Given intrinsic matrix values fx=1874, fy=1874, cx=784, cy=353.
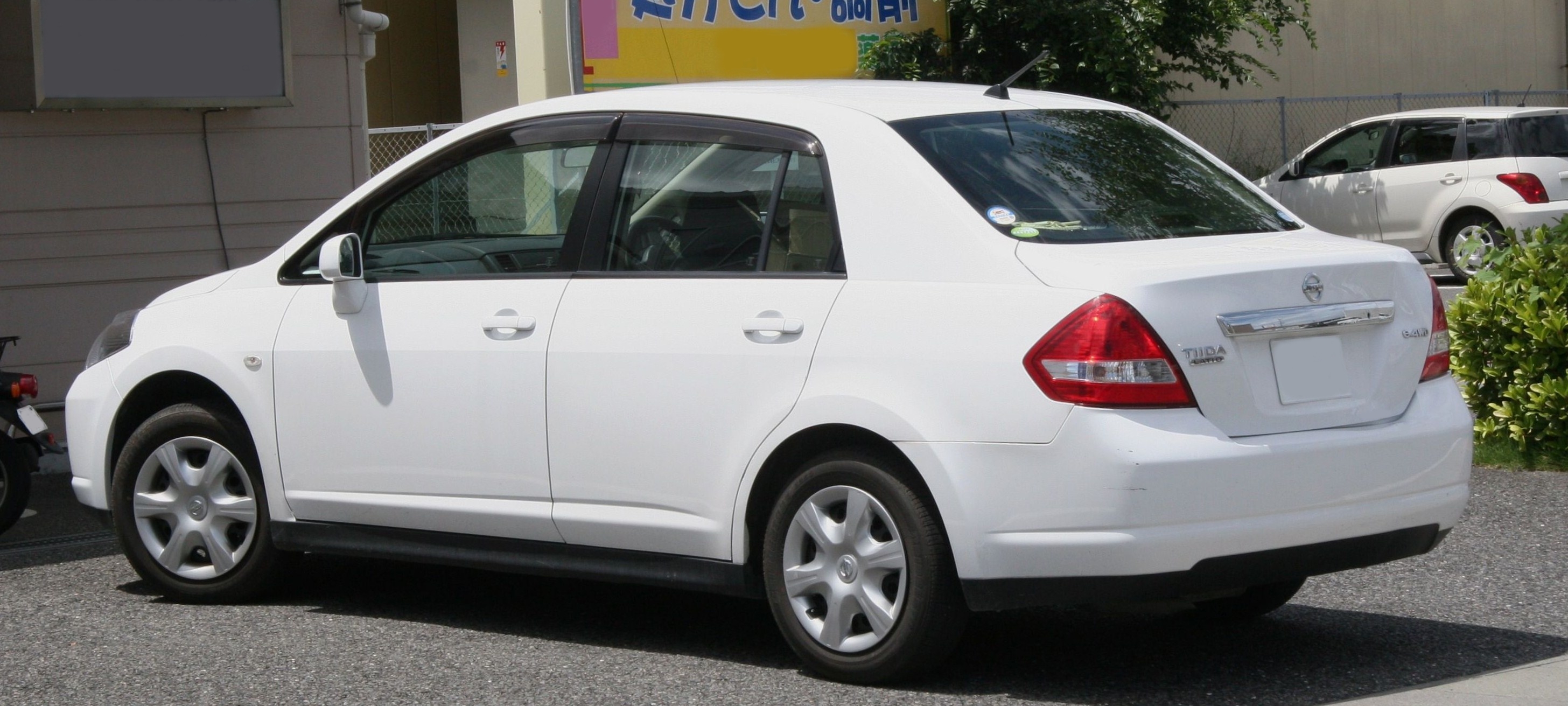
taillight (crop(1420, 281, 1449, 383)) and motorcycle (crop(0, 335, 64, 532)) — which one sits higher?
taillight (crop(1420, 281, 1449, 383))

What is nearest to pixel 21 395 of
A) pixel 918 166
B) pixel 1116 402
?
pixel 918 166

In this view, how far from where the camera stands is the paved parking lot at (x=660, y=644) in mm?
5043

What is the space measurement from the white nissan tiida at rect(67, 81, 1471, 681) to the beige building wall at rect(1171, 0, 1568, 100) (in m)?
→ 18.9

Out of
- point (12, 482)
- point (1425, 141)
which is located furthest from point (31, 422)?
point (1425, 141)

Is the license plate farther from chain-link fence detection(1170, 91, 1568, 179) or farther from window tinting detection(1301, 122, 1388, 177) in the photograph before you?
chain-link fence detection(1170, 91, 1568, 179)

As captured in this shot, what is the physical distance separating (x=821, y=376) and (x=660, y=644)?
1.25 metres

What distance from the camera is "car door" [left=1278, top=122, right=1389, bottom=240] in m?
18.5

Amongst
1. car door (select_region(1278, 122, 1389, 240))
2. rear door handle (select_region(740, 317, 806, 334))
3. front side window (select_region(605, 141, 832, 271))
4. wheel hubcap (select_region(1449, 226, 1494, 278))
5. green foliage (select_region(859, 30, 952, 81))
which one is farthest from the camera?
car door (select_region(1278, 122, 1389, 240))

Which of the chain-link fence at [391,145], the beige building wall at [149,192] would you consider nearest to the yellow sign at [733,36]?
the chain-link fence at [391,145]

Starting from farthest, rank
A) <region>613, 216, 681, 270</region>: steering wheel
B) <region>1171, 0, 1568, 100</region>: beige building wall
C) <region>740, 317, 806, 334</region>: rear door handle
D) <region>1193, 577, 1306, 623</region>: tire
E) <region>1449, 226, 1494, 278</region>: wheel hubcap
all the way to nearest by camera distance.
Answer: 1. <region>1171, 0, 1568, 100</region>: beige building wall
2. <region>1449, 226, 1494, 278</region>: wheel hubcap
3. <region>1193, 577, 1306, 623</region>: tire
4. <region>613, 216, 681, 270</region>: steering wheel
5. <region>740, 317, 806, 334</region>: rear door handle

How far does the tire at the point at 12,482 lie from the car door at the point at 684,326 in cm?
326

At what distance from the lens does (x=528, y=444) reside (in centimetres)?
545

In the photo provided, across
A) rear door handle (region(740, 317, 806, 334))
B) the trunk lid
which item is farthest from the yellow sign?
the trunk lid

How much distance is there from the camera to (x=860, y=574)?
16.0 ft
